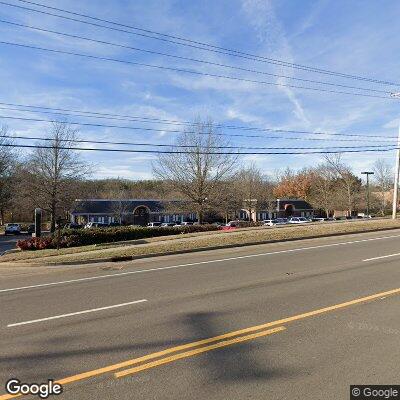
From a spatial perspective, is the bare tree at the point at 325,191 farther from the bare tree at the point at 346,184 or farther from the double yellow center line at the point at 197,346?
the double yellow center line at the point at 197,346

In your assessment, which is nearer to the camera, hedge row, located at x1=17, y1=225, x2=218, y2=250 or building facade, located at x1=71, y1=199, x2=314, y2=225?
hedge row, located at x1=17, y1=225, x2=218, y2=250

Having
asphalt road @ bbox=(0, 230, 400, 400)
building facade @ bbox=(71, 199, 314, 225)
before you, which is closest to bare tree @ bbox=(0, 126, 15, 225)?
building facade @ bbox=(71, 199, 314, 225)

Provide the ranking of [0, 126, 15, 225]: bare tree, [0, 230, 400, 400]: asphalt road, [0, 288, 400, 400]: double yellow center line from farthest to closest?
[0, 126, 15, 225]: bare tree → [0, 288, 400, 400]: double yellow center line → [0, 230, 400, 400]: asphalt road

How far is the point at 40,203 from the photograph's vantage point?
137 feet

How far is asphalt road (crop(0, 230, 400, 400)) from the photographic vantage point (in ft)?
14.4

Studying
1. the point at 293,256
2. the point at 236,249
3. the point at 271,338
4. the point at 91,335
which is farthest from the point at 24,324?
the point at 236,249

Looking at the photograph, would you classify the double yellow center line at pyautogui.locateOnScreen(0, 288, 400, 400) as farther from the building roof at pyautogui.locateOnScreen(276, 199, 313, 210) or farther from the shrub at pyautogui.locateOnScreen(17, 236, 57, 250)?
A: the building roof at pyautogui.locateOnScreen(276, 199, 313, 210)

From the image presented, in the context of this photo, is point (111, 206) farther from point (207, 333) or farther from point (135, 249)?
point (207, 333)

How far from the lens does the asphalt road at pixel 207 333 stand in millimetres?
4383

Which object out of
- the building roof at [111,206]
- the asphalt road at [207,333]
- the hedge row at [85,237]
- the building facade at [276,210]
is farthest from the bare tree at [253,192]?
the asphalt road at [207,333]

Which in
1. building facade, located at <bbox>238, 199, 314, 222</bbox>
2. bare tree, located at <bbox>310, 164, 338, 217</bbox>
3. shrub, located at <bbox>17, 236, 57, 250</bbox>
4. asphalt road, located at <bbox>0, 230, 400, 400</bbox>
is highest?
bare tree, located at <bbox>310, 164, 338, 217</bbox>

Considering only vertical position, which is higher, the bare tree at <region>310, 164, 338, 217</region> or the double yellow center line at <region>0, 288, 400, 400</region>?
the bare tree at <region>310, 164, 338, 217</region>

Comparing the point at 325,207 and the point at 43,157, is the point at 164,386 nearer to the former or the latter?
the point at 43,157

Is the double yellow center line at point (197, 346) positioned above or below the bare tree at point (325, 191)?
below
